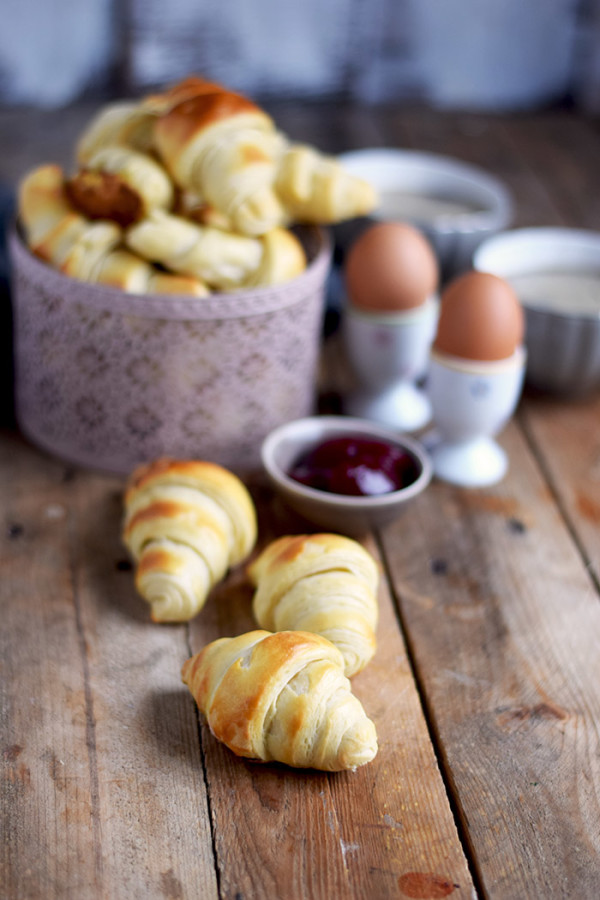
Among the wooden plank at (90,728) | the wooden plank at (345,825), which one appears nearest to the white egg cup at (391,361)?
the wooden plank at (90,728)

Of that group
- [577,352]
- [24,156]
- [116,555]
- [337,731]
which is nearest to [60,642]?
[116,555]

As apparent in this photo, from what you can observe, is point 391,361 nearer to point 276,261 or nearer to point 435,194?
point 276,261

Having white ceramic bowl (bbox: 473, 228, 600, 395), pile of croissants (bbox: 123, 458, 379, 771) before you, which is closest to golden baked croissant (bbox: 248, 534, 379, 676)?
pile of croissants (bbox: 123, 458, 379, 771)

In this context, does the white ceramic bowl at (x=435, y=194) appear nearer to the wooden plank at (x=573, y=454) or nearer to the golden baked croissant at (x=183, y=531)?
the wooden plank at (x=573, y=454)

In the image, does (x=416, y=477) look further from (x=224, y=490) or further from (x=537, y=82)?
(x=537, y=82)

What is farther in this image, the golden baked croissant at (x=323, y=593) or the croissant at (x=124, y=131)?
the croissant at (x=124, y=131)

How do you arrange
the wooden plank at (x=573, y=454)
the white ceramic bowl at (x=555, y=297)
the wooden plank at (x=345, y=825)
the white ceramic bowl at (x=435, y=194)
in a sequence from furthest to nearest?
the white ceramic bowl at (x=435, y=194)
the white ceramic bowl at (x=555, y=297)
the wooden plank at (x=573, y=454)
the wooden plank at (x=345, y=825)

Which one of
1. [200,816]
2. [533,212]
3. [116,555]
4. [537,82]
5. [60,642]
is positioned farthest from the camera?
[537,82]
